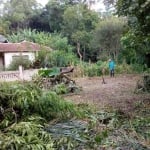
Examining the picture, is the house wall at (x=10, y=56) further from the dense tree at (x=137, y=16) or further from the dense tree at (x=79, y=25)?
the dense tree at (x=137, y=16)

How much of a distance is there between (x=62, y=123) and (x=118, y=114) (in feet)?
6.51

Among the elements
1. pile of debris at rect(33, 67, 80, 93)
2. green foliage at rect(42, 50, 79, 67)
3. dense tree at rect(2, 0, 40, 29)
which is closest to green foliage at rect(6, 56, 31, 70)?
green foliage at rect(42, 50, 79, 67)

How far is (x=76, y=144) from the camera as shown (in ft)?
18.0

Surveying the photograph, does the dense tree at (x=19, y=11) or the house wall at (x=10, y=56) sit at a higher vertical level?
the dense tree at (x=19, y=11)

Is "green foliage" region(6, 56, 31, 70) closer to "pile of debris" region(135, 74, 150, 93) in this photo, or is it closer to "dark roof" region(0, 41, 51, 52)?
"dark roof" region(0, 41, 51, 52)

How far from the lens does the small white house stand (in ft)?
86.3

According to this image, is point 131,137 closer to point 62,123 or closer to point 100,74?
point 62,123

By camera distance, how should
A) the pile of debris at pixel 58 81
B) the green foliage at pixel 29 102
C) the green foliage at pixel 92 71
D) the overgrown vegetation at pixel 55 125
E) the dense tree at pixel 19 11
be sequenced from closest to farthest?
the overgrown vegetation at pixel 55 125 → the green foliage at pixel 29 102 → the pile of debris at pixel 58 81 → the green foliage at pixel 92 71 → the dense tree at pixel 19 11

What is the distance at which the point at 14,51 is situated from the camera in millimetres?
26734

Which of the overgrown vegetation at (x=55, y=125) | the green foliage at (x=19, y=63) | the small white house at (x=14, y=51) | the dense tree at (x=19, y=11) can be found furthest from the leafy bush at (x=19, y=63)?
the dense tree at (x=19, y=11)

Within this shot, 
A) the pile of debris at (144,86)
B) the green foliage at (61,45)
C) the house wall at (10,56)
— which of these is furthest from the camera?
the green foliage at (61,45)

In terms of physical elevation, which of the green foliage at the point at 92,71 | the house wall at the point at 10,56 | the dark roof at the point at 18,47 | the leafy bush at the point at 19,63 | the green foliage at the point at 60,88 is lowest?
the green foliage at the point at 60,88

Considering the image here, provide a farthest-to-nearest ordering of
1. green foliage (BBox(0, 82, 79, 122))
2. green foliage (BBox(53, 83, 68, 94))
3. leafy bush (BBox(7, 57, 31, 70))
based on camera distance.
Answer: leafy bush (BBox(7, 57, 31, 70)) → green foliage (BBox(53, 83, 68, 94)) → green foliage (BBox(0, 82, 79, 122))

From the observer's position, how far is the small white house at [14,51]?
26297 millimetres
